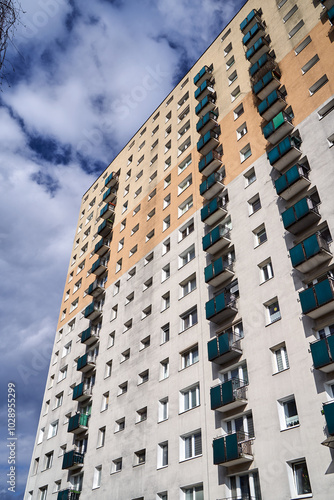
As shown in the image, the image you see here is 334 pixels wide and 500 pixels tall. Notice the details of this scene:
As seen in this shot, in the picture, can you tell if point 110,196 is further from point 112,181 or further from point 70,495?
point 70,495

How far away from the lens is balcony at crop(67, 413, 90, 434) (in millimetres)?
33062

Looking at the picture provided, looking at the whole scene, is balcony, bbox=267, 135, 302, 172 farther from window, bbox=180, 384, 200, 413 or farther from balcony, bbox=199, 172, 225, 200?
window, bbox=180, 384, 200, 413

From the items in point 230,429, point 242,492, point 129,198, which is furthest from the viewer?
point 129,198

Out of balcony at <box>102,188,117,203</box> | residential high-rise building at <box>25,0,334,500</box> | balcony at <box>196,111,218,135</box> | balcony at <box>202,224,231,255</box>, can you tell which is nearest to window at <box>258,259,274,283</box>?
residential high-rise building at <box>25,0,334,500</box>

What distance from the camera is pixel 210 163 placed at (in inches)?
1325

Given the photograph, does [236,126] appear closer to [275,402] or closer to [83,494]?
[275,402]

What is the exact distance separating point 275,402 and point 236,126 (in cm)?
2176

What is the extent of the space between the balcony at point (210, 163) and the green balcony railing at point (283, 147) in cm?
633

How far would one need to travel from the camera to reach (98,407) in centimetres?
3297

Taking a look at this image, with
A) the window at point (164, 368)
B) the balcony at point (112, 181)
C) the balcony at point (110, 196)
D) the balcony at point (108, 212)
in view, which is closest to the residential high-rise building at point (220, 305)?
the window at point (164, 368)

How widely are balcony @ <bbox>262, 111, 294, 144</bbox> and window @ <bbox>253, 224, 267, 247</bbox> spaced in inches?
241

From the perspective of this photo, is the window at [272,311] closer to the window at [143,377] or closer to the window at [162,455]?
the window at [162,455]

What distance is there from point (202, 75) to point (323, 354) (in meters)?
30.9

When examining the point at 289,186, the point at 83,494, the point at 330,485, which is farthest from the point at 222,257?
the point at 83,494
